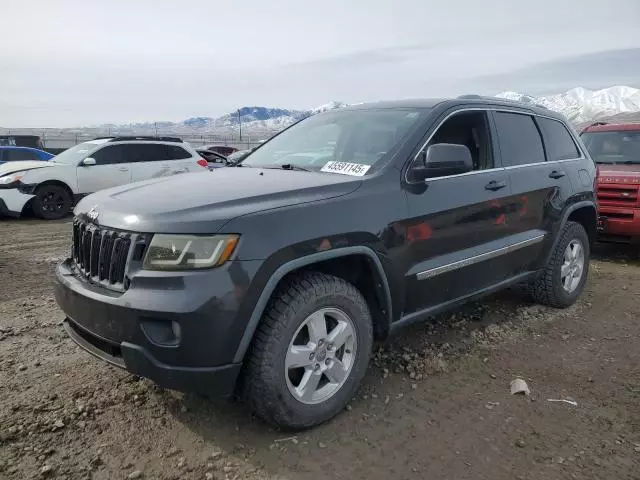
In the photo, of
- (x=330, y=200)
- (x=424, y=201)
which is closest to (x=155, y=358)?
(x=330, y=200)

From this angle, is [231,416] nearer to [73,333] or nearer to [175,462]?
[175,462]

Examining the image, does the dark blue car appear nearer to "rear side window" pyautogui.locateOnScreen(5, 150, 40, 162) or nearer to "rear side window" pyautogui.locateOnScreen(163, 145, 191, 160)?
"rear side window" pyautogui.locateOnScreen(5, 150, 40, 162)

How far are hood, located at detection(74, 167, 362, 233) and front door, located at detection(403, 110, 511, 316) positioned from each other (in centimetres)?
57

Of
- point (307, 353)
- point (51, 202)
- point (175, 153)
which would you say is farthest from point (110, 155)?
point (307, 353)

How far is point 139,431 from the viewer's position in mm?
2779

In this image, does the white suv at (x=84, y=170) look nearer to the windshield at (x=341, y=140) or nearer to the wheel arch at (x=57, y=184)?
the wheel arch at (x=57, y=184)

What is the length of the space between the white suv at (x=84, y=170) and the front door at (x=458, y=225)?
8.24m

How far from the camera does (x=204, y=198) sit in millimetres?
2668

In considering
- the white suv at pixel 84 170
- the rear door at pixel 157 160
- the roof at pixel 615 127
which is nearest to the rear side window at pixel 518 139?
the roof at pixel 615 127

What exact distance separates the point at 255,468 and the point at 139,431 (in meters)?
0.72

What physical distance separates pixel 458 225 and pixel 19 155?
45.3 feet

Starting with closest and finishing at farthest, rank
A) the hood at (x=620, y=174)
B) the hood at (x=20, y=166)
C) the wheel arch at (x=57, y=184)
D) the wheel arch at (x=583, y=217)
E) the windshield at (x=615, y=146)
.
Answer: the wheel arch at (x=583, y=217), the hood at (x=620, y=174), the windshield at (x=615, y=146), the wheel arch at (x=57, y=184), the hood at (x=20, y=166)

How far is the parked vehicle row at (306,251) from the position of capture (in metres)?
2.38

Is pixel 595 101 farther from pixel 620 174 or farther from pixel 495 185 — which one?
pixel 495 185
